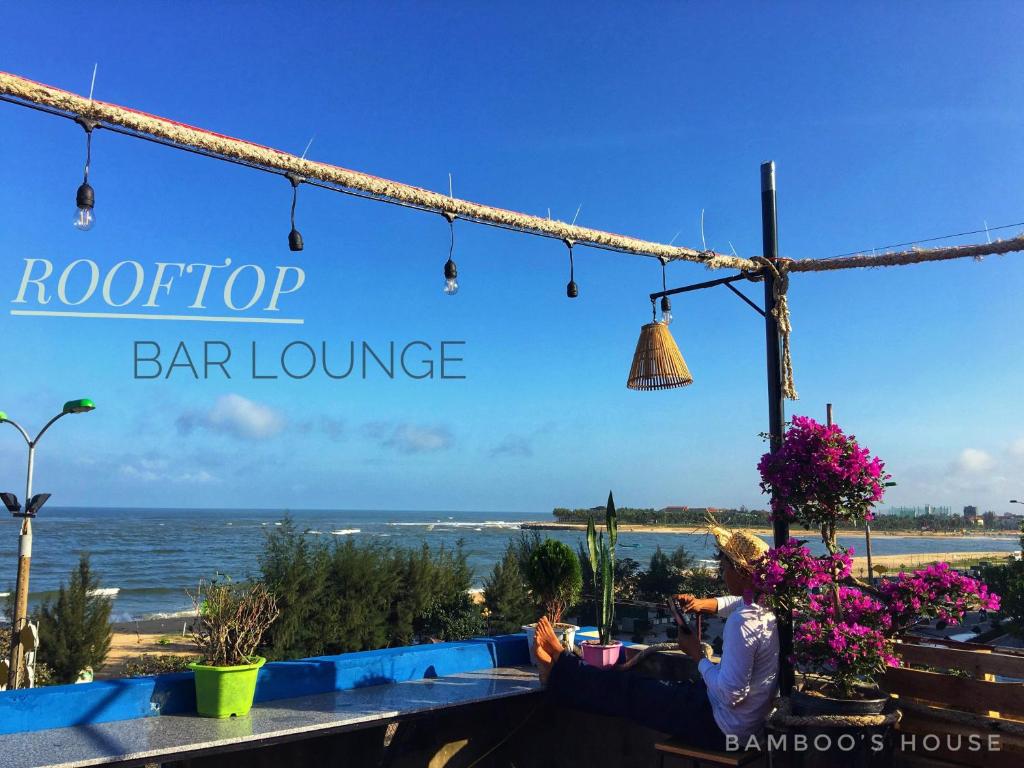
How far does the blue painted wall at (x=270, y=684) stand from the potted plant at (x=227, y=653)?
0.17m

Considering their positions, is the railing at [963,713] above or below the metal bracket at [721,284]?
below

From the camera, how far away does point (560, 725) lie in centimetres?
452

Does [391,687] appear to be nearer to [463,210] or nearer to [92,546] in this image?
[463,210]

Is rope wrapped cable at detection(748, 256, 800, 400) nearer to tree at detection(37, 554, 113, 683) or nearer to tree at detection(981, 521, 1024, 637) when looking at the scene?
tree at detection(37, 554, 113, 683)

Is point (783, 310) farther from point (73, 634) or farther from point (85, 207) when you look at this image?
point (73, 634)

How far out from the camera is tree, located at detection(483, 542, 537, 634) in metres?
14.8

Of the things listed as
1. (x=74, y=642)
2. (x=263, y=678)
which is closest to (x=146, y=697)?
(x=263, y=678)

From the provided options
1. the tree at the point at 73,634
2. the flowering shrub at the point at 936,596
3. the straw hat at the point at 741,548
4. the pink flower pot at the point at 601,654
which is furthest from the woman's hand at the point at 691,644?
the tree at the point at 73,634

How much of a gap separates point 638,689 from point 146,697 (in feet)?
7.56

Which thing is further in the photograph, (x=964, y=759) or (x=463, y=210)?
(x=463, y=210)

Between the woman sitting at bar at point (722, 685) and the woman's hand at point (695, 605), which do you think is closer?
the woman sitting at bar at point (722, 685)

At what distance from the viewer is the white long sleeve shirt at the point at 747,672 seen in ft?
10.2

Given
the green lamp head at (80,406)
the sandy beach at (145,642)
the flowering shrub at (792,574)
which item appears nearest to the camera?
the flowering shrub at (792,574)

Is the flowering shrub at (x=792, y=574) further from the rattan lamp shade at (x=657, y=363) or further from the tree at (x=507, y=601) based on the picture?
the tree at (x=507, y=601)
